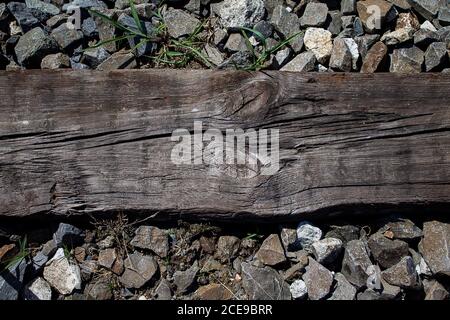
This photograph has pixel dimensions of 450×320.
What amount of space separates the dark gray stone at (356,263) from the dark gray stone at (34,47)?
2128mm

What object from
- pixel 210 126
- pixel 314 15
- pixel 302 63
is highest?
pixel 314 15

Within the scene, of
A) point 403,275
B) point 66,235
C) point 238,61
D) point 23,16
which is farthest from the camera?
point 23,16

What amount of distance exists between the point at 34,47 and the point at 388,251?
2.38 m

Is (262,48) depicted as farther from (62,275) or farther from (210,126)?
(62,275)

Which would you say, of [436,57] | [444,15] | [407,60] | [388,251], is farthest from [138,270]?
[444,15]

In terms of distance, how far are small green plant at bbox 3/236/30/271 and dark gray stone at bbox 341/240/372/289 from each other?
176 cm

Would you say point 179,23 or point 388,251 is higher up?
point 179,23

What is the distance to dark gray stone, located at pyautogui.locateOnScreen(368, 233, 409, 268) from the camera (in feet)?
10.7

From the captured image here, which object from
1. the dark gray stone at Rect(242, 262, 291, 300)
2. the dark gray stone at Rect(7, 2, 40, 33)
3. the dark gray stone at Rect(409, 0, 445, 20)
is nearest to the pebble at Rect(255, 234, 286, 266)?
the dark gray stone at Rect(242, 262, 291, 300)

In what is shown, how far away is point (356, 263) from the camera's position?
3244mm

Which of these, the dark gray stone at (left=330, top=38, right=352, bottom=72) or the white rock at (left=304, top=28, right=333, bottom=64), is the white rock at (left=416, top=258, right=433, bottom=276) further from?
the white rock at (left=304, top=28, right=333, bottom=64)

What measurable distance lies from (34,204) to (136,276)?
26.4 inches

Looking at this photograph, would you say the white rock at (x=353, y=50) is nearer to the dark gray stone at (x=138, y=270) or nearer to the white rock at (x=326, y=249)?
the white rock at (x=326, y=249)

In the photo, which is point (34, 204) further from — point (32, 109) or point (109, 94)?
point (109, 94)
